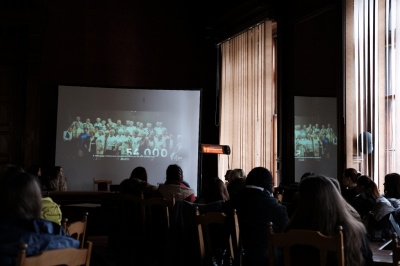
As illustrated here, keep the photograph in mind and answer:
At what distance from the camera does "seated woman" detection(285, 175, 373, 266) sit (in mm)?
2955

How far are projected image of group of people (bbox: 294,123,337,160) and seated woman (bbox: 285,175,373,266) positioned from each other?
462cm

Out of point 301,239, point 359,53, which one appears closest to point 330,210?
point 301,239

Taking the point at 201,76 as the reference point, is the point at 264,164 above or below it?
below

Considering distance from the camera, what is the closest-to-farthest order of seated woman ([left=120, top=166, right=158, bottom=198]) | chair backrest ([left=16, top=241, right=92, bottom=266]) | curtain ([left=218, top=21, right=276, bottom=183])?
chair backrest ([left=16, top=241, right=92, bottom=266])
seated woman ([left=120, top=166, right=158, bottom=198])
curtain ([left=218, top=21, right=276, bottom=183])

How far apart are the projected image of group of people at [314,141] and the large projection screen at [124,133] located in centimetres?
271

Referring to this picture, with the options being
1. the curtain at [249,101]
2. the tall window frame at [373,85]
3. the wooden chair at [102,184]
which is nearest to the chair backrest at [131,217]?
the tall window frame at [373,85]

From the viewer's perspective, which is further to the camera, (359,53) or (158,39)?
(158,39)

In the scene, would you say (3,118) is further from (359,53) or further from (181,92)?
(359,53)

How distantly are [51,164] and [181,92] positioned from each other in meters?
2.57

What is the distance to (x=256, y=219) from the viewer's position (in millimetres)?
3895

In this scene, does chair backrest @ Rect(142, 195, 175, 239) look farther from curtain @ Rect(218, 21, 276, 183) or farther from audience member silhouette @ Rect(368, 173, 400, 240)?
curtain @ Rect(218, 21, 276, 183)

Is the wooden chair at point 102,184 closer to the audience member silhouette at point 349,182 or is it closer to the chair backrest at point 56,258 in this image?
Answer: the audience member silhouette at point 349,182

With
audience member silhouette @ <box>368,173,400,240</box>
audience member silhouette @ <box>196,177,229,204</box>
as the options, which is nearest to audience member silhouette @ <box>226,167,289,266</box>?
audience member silhouette @ <box>368,173,400,240</box>

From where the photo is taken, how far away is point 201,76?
441 inches
